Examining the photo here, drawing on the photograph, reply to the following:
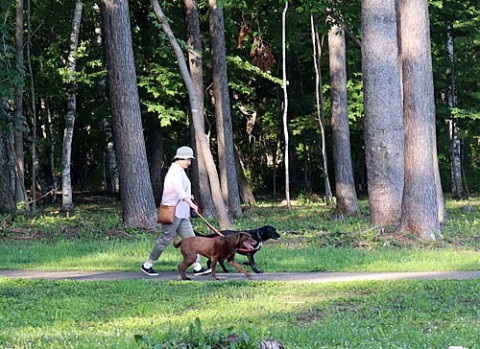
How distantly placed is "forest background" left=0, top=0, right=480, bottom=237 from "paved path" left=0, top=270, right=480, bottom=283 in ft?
28.5

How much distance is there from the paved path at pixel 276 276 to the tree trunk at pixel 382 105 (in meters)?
7.51

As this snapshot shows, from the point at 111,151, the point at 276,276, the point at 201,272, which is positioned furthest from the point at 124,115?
the point at 111,151

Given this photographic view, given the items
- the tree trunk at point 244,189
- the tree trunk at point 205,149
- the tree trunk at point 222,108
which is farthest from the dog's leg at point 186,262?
the tree trunk at point 244,189

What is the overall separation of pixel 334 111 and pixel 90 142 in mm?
20811

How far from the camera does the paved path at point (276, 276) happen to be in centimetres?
1456

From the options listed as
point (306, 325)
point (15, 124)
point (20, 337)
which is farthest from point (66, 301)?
point (15, 124)

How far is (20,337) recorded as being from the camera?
942cm

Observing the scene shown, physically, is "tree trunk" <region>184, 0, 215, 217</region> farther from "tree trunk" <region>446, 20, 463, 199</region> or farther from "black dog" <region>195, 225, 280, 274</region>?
"tree trunk" <region>446, 20, 463, 199</region>

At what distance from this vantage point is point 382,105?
891 inches

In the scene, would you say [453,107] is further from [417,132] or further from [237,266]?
[237,266]

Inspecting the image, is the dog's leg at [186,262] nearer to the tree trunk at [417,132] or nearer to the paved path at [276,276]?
the paved path at [276,276]

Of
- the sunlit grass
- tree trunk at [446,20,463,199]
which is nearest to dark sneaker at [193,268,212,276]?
the sunlit grass

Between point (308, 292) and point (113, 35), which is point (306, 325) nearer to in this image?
point (308, 292)

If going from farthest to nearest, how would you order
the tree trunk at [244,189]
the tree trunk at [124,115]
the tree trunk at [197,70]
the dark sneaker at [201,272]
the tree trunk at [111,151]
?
the tree trunk at [111,151], the tree trunk at [244,189], the tree trunk at [197,70], the tree trunk at [124,115], the dark sneaker at [201,272]
